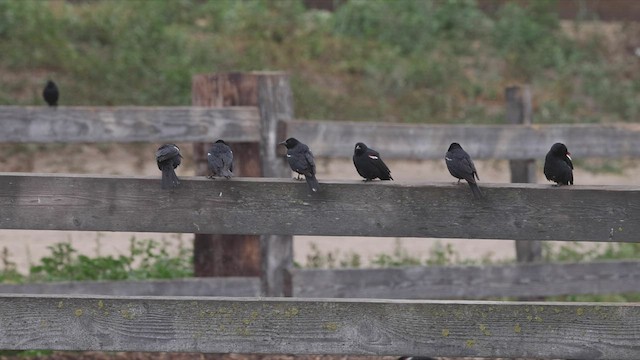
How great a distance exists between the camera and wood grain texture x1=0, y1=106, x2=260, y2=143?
754cm

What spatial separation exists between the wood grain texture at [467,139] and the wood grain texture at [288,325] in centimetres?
324

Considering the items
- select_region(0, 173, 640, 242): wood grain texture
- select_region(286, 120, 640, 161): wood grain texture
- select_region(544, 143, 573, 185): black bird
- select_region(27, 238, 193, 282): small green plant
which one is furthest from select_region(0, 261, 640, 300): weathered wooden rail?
select_region(0, 173, 640, 242): wood grain texture

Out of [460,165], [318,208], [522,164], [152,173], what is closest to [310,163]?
[460,165]

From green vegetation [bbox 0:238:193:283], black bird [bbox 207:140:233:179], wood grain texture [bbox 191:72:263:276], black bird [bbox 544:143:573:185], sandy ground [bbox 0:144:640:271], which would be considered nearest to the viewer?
black bird [bbox 207:140:233:179]

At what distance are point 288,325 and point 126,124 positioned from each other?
11.4ft

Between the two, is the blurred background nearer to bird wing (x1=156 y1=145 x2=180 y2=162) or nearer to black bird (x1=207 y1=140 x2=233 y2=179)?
black bird (x1=207 y1=140 x2=233 y2=179)

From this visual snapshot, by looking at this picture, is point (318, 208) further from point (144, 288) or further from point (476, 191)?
point (144, 288)

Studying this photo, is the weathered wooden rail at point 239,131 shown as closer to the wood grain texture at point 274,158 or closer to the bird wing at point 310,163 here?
the wood grain texture at point 274,158

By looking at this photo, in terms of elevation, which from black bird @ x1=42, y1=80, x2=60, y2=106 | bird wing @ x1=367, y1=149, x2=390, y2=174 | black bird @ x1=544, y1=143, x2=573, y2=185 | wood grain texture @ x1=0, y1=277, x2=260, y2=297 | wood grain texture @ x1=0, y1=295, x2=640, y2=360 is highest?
black bird @ x1=42, y1=80, x2=60, y2=106

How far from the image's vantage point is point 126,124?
7688 millimetres

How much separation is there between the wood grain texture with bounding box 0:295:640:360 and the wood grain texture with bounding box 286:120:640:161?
10.6 ft

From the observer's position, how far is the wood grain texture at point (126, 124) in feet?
24.7

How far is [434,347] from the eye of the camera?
459 centimetres

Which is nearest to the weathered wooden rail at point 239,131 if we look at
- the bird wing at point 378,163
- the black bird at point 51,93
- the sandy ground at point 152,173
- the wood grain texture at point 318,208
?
the bird wing at point 378,163
